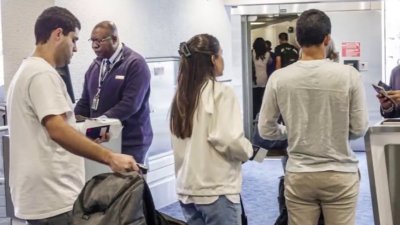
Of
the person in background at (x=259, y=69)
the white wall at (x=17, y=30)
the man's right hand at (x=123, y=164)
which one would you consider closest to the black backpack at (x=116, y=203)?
the man's right hand at (x=123, y=164)

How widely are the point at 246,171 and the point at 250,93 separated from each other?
1.42 meters

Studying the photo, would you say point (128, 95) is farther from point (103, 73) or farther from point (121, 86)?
point (103, 73)

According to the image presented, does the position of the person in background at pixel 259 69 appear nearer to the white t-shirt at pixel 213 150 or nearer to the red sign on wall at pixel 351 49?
the red sign on wall at pixel 351 49

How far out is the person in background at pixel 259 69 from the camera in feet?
26.8

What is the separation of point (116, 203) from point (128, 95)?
6.36 ft

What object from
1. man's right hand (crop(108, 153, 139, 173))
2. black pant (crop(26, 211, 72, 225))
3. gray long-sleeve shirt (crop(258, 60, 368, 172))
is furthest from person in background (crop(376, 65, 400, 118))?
black pant (crop(26, 211, 72, 225))

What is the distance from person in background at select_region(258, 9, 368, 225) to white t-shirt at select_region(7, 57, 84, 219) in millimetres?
967

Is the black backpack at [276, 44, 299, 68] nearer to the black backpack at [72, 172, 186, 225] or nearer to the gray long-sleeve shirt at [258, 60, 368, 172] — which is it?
the gray long-sleeve shirt at [258, 60, 368, 172]

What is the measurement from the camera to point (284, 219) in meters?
2.96

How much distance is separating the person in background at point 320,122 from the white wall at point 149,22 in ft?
7.31

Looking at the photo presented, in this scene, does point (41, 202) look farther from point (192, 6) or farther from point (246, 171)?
point (246, 171)

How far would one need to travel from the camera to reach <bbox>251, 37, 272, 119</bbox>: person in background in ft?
26.8

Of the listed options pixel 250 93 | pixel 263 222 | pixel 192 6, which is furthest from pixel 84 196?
pixel 250 93

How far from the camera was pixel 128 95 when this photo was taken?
3.69 m
